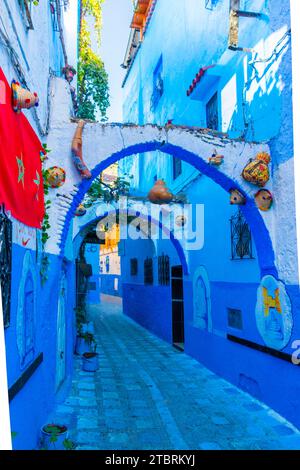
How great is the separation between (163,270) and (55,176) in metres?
7.43

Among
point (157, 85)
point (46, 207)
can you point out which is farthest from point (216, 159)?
point (157, 85)

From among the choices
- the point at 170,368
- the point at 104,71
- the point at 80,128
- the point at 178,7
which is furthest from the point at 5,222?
the point at 104,71

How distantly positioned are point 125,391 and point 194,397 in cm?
125

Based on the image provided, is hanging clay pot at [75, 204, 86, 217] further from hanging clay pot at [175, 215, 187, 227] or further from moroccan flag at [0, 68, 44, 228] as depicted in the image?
moroccan flag at [0, 68, 44, 228]

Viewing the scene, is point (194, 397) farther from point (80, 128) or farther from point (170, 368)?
point (80, 128)

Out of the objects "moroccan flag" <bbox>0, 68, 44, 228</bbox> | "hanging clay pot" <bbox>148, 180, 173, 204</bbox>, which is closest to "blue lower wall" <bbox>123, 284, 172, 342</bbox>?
"hanging clay pot" <bbox>148, 180, 173, 204</bbox>

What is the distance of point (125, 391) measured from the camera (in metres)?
6.66

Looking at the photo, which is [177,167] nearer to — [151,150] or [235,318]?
[151,150]

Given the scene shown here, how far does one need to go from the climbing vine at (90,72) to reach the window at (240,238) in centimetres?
722

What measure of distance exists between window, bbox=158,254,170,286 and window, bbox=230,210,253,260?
4581 mm

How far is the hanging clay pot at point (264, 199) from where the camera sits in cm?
553

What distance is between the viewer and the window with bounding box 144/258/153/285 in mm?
13484

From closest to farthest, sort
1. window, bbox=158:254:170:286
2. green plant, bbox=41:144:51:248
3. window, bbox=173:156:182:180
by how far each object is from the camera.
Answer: green plant, bbox=41:144:51:248, window, bbox=173:156:182:180, window, bbox=158:254:170:286

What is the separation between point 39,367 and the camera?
4.28 m
